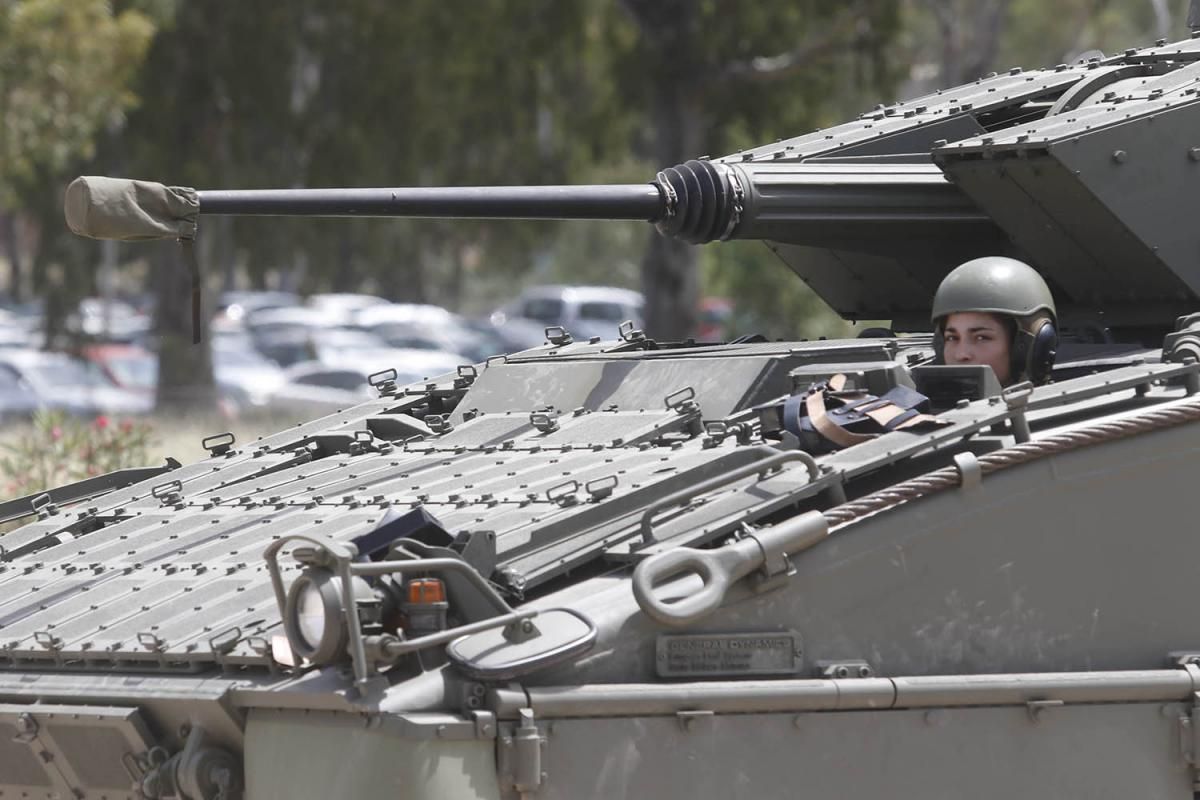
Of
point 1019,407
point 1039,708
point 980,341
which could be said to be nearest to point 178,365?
point 980,341

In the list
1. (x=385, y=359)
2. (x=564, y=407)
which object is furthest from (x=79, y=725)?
(x=385, y=359)

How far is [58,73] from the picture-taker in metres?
20.2

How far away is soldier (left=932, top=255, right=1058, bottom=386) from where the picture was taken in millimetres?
6875

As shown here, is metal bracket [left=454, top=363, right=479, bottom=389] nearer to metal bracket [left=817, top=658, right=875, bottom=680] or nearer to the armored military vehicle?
the armored military vehicle

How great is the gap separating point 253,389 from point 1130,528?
2740cm

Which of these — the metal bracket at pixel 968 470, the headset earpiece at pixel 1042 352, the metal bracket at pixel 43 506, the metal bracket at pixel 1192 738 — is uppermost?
the headset earpiece at pixel 1042 352

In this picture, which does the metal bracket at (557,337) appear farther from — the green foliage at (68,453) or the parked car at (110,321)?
the parked car at (110,321)

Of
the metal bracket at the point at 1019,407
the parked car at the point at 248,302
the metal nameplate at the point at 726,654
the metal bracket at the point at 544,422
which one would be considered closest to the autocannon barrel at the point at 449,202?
the metal bracket at the point at 544,422

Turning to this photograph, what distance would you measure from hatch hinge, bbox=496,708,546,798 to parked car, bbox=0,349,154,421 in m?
22.7

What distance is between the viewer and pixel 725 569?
568cm

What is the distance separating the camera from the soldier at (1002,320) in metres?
6.88

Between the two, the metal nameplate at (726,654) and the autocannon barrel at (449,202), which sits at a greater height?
the autocannon barrel at (449,202)

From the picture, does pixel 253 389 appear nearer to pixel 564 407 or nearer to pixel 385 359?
pixel 385 359

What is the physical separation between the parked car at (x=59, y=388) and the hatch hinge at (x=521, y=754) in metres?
22.7
